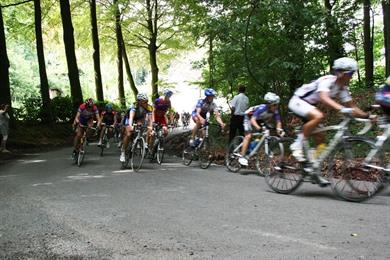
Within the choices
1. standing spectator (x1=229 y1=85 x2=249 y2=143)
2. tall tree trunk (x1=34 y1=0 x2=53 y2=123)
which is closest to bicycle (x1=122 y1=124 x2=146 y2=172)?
standing spectator (x1=229 y1=85 x2=249 y2=143)

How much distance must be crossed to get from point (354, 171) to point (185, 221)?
9.03 ft

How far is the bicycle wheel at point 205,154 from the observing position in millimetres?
12383

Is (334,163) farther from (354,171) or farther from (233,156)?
(233,156)

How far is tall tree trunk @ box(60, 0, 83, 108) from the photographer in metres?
25.4

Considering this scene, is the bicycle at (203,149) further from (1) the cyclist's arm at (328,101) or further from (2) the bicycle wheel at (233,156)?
(1) the cyclist's arm at (328,101)

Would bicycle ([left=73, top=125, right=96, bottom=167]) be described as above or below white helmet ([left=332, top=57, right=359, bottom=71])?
below

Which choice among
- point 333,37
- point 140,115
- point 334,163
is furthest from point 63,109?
point 334,163

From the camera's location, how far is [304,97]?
7508 mm

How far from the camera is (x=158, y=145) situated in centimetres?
1402

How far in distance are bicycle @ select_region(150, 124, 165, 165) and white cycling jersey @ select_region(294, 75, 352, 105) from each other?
6.77 meters

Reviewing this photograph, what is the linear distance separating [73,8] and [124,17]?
408cm

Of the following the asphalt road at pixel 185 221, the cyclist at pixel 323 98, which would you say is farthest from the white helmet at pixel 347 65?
the asphalt road at pixel 185 221

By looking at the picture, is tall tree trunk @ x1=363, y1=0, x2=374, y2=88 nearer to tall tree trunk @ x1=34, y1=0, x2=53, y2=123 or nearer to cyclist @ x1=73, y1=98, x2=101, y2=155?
cyclist @ x1=73, y1=98, x2=101, y2=155

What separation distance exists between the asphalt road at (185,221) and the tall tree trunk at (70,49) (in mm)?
16791
